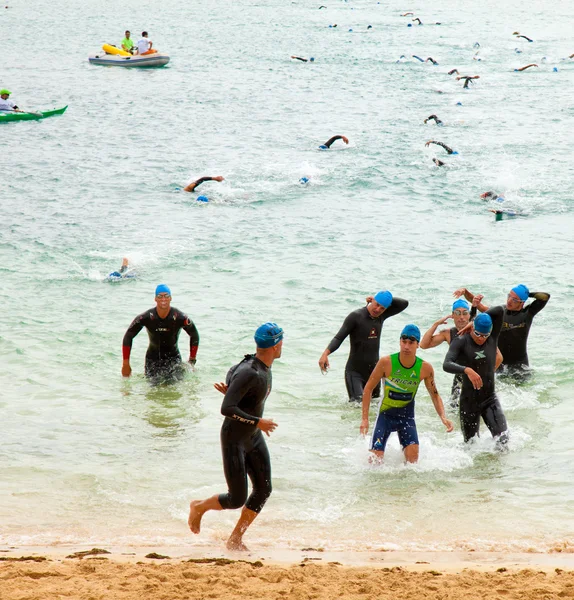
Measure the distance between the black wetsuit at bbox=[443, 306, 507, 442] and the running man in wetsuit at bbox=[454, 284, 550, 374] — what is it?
1525 millimetres

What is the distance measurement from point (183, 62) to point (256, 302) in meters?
33.9

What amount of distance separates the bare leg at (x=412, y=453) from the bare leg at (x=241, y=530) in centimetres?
252

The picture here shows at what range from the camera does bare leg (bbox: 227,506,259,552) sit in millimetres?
7289

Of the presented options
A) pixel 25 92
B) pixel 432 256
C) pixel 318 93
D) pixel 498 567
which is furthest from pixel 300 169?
pixel 498 567

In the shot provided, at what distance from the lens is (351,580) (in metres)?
6.36

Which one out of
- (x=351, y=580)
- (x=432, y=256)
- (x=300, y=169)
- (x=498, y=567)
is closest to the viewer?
(x=351, y=580)

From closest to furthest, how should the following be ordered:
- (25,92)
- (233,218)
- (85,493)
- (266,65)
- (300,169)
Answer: (85,493) < (233,218) < (300,169) < (25,92) < (266,65)

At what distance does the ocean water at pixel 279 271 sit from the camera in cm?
875

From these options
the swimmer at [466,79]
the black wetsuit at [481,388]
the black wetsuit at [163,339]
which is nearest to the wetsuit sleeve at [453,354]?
the black wetsuit at [481,388]

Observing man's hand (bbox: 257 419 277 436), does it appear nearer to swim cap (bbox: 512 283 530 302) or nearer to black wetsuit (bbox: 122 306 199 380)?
black wetsuit (bbox: 122 306 199 380)

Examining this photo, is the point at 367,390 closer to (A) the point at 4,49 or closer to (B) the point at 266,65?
(B) the point at 266,65

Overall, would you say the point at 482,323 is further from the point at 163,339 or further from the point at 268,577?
the point at 163,339

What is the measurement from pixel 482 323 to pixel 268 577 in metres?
4.08

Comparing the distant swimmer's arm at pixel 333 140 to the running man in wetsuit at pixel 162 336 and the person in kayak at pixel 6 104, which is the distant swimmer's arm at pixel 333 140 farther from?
the running man in wetsuit at pixel 162 336
